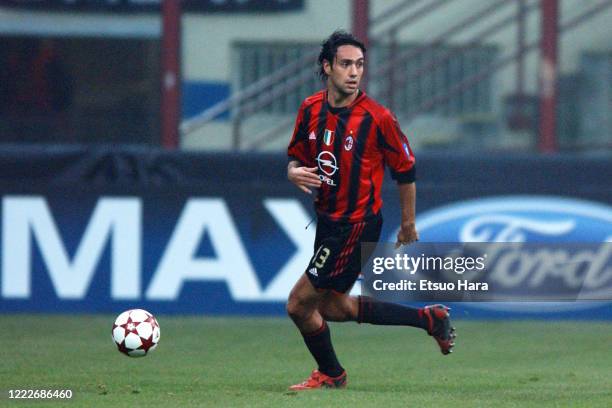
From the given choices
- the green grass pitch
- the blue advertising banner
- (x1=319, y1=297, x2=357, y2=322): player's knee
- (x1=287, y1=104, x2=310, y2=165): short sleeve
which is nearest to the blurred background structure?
the blue advertising banner

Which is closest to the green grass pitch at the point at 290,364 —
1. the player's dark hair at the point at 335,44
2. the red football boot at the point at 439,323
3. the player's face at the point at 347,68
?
the red football boot at the point at 439,323

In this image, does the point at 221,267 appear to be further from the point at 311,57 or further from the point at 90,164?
the point at 311,57

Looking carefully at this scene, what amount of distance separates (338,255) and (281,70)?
5.87 metres

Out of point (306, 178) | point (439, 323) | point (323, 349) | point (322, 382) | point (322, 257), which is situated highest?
point (306, 178)

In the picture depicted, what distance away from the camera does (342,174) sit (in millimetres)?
7012

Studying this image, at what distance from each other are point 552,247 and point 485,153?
3.94ft

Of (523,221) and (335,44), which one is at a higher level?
(335,44)

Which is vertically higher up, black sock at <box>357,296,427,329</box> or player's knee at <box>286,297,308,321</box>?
player's knee at <box>286,297,308,321</box>

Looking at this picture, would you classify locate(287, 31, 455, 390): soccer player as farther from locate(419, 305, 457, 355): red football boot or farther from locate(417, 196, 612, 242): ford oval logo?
locate(417, 196, 612, 242): ford oval logo

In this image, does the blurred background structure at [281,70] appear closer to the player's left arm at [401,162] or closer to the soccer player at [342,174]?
the soccer player at [342,174]

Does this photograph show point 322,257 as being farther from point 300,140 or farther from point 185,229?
point 185,229

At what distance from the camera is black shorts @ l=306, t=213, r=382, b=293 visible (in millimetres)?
6980

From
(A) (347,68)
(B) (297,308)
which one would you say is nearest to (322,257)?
(B) (297,308)

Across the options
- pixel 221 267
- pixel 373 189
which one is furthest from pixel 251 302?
pixel 373 189
